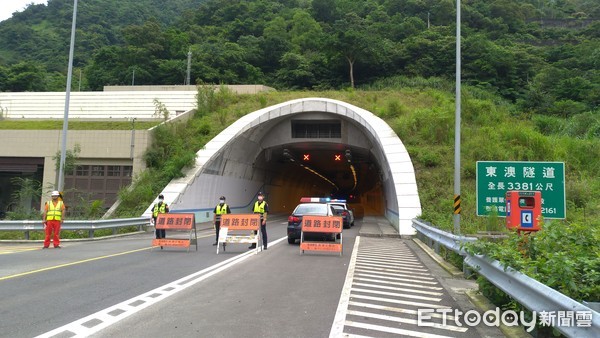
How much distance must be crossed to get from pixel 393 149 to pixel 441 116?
6.45 meters

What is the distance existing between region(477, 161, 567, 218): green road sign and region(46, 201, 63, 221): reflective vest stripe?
1383 cm

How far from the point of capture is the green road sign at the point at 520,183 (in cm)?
1316

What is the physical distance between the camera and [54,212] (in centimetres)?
1403

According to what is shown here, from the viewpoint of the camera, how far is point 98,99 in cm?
4000

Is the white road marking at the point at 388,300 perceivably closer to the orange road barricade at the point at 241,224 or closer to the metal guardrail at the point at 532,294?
the metal guardrail at the point at 532,294

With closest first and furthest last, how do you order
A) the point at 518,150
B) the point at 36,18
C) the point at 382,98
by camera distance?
1. the point at 518,150
2. the point at 382,98
3. the point at 36,18

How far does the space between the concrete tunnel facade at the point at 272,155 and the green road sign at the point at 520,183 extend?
6.76 m

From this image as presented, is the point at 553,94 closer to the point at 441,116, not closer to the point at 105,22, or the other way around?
the point at 441,116

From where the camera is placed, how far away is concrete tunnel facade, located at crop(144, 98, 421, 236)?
2389 cm

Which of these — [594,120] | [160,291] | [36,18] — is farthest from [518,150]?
[36,18]

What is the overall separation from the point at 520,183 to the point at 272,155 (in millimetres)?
26277

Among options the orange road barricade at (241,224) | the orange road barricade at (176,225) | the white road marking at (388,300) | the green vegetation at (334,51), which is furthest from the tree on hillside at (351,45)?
the white road marking at (388,300)

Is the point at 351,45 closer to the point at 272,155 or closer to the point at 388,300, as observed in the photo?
the point at 272,155

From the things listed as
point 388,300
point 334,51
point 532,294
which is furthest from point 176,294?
point 334,51
